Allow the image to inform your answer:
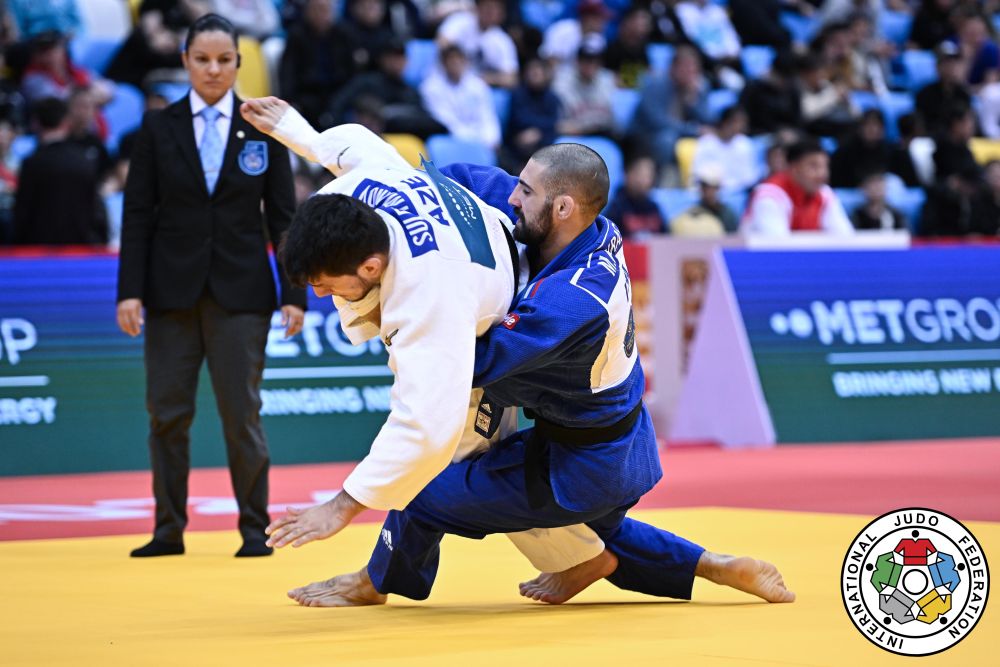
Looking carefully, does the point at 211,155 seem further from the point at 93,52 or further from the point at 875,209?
the point at 875,209

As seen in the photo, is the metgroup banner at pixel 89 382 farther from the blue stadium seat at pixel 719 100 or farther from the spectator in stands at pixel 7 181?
the blue stadium seat at pixel 719 100

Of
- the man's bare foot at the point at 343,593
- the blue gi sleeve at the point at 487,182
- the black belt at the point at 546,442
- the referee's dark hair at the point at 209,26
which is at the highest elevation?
the referee's dark hair at the point at 209,26

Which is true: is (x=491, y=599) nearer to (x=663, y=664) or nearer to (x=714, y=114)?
(x=663, y=664)

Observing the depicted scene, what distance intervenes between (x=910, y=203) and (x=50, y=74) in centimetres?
710

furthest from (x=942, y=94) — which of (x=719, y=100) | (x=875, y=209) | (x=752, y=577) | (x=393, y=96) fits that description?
(x=752, y=577)

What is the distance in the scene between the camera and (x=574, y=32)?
13.3 metres

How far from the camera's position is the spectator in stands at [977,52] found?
15039mm

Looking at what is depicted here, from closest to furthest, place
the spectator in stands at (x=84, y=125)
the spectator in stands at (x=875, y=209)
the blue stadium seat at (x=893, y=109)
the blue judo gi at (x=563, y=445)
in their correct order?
the blue judo gi at (x=563, y=445)
the spectator in stands at (x=84, y=125)
the spectator in stands at (x=875, y=209)
the blue stadium seat at (x=893, y=109)

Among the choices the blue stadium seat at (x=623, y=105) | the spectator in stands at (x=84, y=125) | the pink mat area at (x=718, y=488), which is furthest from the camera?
the blue stadium seat at (x=623, y=105)

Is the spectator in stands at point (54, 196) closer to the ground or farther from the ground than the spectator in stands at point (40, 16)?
closer to the ground

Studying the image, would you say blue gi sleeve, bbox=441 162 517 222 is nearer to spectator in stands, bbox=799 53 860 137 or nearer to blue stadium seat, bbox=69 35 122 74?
blue stadium seat, bbox=69 35 122 74

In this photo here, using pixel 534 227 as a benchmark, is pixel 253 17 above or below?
above

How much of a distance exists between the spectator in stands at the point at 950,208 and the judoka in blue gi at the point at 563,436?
8.95 m

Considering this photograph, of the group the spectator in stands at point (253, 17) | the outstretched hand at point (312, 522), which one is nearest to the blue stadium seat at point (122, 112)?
the spectator in stands at point (253, 17)
